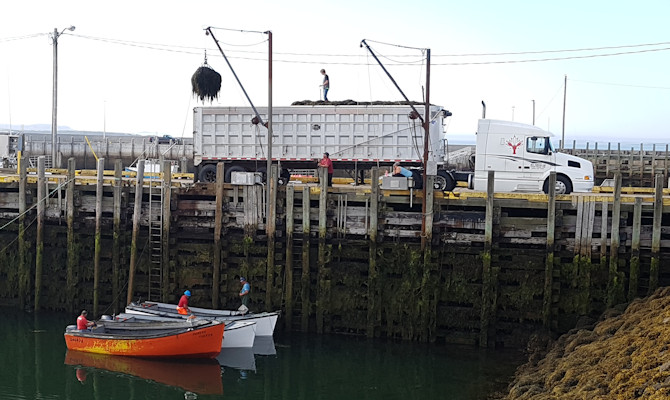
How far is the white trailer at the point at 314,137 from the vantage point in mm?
26922

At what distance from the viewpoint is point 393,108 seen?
1057 inches

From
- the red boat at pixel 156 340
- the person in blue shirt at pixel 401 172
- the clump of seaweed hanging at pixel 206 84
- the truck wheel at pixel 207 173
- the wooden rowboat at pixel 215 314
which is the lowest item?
the red boat at pixel 156 340

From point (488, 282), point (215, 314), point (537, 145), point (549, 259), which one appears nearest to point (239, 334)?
point (215, 314)

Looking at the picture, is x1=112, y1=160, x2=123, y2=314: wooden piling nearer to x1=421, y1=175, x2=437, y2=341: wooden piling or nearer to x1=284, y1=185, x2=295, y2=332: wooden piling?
x1=284, y1=185, x2=295, y2=332: wooden piling

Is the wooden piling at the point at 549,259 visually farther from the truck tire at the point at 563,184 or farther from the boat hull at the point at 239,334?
the boat hull at the point at 239,334

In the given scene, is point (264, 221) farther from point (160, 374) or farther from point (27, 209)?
point (27, 209)

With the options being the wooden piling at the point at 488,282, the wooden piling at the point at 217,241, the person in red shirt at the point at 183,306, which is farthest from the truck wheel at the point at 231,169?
the wooden piling at the point at 488,282

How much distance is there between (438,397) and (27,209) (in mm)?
15293

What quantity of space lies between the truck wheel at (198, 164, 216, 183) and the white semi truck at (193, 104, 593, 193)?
4 cm

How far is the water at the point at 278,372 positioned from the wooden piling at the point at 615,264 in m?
3.26

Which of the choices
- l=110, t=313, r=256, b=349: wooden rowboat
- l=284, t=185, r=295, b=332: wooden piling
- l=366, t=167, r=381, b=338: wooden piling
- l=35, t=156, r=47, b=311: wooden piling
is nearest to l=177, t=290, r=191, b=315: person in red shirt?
l=110, t=313, r=256, b=349: wooden rowboat

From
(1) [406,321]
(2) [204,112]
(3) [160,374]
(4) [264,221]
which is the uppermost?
(2) [204,112]

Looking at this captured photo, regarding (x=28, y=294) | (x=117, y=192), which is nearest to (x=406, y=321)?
(x=117, y=192)

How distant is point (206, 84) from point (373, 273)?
1117 centimetres
